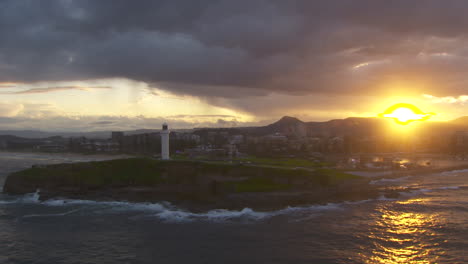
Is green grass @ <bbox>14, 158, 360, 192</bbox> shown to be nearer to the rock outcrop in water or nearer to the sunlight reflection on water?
the rock outcrop in water

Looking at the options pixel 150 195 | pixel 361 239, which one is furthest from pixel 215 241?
pixel 150 195

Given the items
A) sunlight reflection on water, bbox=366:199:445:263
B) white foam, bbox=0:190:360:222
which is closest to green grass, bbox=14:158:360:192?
white foam, bbox=0:190:360:222

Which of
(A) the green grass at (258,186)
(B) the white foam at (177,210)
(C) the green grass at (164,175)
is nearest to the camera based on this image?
(B) the white foam at (177,210)

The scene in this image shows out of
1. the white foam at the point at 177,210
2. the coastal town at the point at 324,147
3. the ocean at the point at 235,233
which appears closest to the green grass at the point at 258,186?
the white foam at the point at 177,210

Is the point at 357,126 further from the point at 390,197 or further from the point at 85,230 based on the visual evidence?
the point at 85,230

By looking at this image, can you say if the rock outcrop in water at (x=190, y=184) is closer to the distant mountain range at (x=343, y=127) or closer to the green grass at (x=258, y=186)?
the green grass at (x=258, y=186)

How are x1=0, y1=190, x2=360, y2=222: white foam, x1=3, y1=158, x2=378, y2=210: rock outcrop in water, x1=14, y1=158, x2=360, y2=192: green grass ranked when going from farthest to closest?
1. x1=14, y1=158, x2=360, y2=192: green grass
2. x1=3, y1=158, x2=378, y2=210: rock outcrop in water
3. x1=0, y1=190, x2=360, y2=222: white foam
